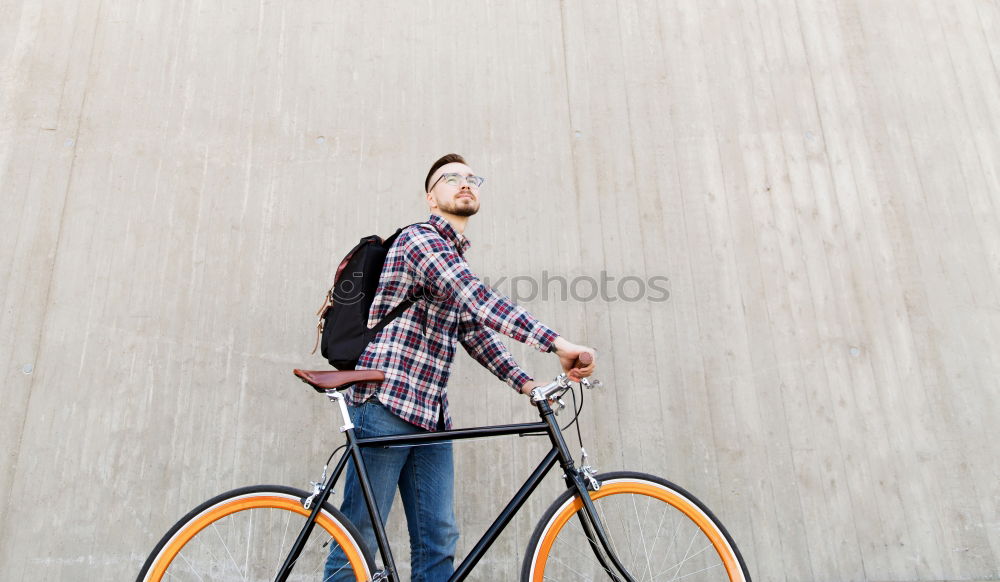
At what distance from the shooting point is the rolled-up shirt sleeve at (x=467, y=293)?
1.66 metres

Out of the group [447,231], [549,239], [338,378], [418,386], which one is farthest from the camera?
[549,239]

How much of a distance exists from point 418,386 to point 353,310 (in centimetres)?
30

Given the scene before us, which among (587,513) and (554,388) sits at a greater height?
(554,388)

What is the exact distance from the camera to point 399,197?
3.09 metres

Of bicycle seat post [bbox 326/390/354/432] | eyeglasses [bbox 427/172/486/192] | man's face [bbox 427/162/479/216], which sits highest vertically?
eyeglasses [bbox 427/172/486/192]

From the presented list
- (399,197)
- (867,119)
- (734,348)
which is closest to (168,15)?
(399,197)

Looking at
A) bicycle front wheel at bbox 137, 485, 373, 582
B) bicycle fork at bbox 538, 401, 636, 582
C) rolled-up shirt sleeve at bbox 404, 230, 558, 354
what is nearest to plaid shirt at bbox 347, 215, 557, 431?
rolled-up shirt sleeve at bbox 404, 230, 558, 354

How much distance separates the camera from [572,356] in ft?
5.28

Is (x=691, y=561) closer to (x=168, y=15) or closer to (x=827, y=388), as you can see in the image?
(x=827, y=388)

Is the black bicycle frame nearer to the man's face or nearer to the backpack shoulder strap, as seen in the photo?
the backpack shoulder strap

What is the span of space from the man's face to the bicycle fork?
686mm

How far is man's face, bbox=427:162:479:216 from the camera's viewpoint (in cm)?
206

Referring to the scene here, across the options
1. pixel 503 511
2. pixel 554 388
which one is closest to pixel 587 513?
pixel 503 511

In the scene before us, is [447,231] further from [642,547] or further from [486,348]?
[642,547]
